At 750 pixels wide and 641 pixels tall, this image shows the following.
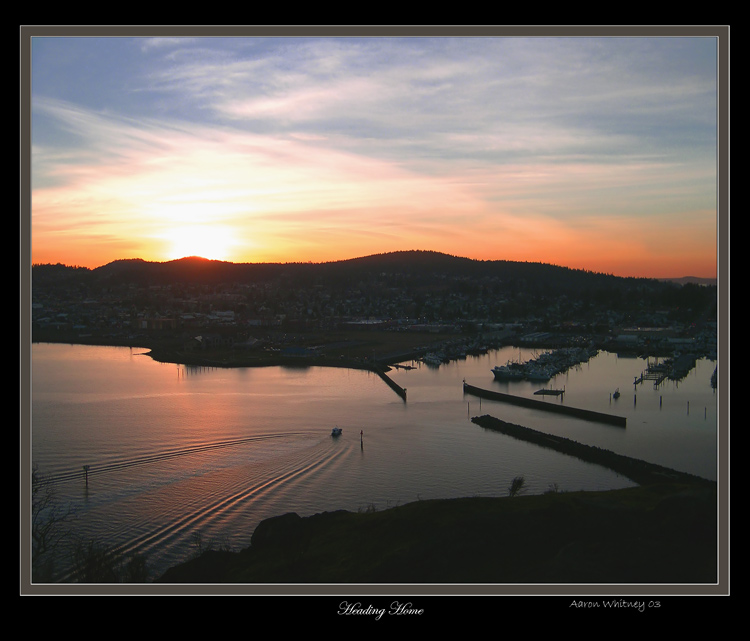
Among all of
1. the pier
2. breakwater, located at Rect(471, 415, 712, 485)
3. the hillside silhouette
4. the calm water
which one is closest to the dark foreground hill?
the calm water

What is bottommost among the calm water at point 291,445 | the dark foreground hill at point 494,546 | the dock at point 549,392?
the calm water at point 291,445

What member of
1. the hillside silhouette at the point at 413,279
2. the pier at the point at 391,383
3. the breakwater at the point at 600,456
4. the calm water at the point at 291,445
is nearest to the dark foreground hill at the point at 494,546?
the calm water at the point at 291,445

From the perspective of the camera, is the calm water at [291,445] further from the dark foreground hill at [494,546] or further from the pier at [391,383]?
the dark foreground hill at [494,546]

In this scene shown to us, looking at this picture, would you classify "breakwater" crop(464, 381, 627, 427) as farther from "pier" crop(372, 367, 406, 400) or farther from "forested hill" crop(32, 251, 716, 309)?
"forested hill" crop(32, 251, 716, 309)

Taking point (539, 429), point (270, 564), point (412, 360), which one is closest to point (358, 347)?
point (412, 360)

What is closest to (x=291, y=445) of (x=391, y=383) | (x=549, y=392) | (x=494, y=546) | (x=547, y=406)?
(x=494, y=546)

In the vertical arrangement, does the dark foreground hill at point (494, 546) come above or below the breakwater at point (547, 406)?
above

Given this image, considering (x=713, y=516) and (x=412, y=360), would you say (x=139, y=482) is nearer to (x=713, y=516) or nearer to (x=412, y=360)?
(x=713, y=516)
